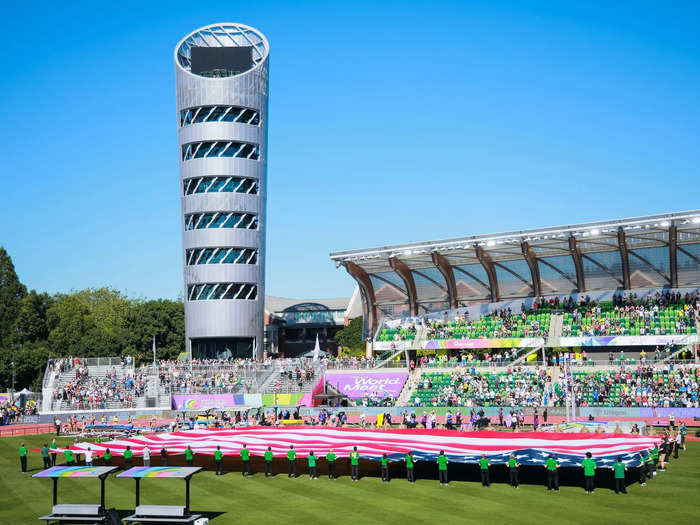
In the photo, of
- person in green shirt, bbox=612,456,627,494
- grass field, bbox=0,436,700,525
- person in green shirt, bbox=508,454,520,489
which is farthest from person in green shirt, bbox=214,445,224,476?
person in green shirt, bbox=612,456,627,494

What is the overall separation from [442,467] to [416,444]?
2750 millimetres

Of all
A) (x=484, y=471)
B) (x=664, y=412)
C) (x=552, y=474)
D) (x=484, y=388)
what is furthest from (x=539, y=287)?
(x=552, y=474)

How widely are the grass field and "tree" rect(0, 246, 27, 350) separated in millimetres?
66664

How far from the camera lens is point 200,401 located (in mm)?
65250

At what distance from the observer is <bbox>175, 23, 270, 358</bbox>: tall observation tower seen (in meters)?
81.9

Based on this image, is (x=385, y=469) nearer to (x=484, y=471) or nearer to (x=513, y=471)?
(x=484, y=471)

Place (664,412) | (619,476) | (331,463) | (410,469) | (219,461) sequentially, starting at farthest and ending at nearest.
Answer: (664,412), (219,461), (331,463), (410,469), (619,476)

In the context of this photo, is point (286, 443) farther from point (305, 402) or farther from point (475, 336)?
point (475, 336)

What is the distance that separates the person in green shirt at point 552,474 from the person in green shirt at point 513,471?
4.44 ft

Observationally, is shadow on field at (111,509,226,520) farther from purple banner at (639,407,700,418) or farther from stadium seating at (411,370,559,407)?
purple banner at (639,407,700,418)

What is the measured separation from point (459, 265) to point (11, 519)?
54.6m

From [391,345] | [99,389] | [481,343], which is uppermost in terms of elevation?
[391,345]

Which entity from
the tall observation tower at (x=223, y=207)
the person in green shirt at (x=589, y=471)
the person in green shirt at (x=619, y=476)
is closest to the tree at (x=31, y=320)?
the tall observation tower at (x=223, y=207)

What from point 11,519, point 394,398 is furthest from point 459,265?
point 11,519
